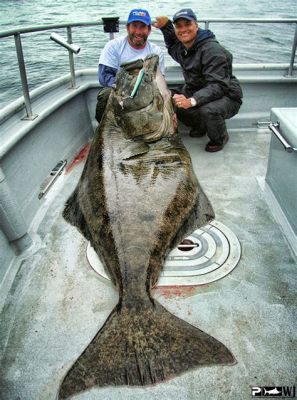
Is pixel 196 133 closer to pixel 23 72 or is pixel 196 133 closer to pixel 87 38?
pixel 23 72

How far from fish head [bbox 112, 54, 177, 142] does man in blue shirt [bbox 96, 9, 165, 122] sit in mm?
643

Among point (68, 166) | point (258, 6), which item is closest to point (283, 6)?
point (258, 6)

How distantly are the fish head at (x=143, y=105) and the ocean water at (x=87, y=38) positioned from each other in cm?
638

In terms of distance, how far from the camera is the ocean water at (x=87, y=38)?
1218cm

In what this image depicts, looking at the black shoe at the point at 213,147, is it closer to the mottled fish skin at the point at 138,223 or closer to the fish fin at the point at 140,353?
the mottled fish skin at the point at 138,223

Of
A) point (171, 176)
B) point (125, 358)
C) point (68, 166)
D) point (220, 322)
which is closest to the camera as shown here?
point (125, 358)

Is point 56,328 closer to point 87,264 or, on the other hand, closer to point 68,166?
point 87,264

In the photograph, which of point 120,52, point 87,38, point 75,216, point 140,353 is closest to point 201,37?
point 120,52

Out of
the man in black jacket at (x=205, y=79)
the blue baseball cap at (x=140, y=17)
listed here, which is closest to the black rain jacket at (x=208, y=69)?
the man in black jacket at (x=205, y=79)

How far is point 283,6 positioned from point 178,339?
94.2 feet

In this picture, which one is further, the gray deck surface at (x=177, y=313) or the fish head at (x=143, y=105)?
the fish head at (x=143, y=105)

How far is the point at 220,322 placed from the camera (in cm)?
253

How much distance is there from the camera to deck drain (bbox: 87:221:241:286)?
286 cm

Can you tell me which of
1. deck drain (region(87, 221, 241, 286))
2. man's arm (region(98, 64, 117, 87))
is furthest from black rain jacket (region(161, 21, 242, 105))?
deck drain (region(87, 221, 241, 286))
